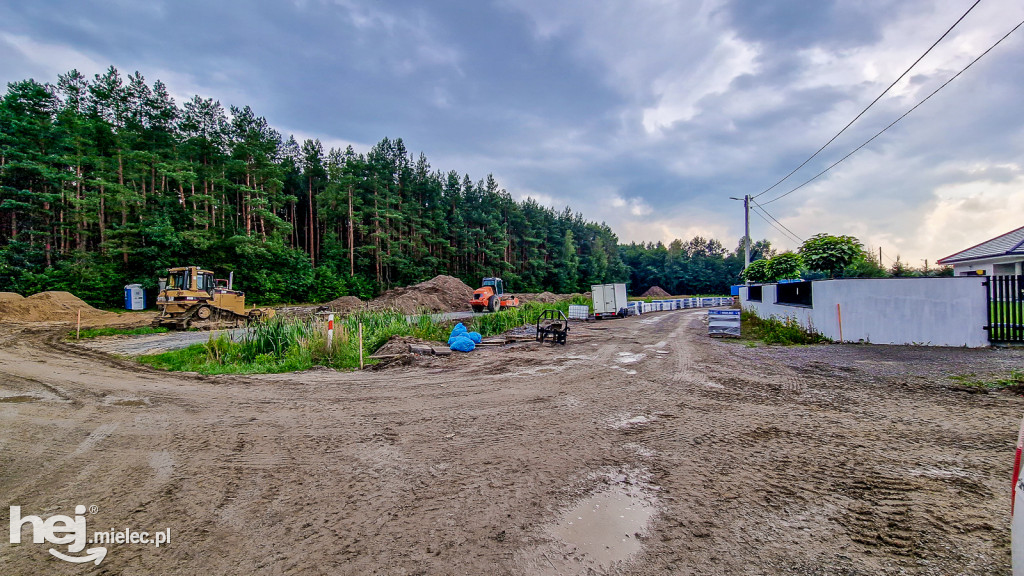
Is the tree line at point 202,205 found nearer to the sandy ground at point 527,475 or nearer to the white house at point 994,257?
the sandy ground at point 527,475

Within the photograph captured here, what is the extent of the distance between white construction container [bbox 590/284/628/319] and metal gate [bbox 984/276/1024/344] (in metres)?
16.7

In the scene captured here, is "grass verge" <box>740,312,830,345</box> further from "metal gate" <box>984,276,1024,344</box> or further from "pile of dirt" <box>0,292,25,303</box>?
"pile of dirt" <box>0,292,25,303</box>

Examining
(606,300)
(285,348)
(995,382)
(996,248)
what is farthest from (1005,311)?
(996,248)

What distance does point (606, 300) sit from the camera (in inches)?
1014

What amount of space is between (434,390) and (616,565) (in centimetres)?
499

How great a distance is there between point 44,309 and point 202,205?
16.5 m

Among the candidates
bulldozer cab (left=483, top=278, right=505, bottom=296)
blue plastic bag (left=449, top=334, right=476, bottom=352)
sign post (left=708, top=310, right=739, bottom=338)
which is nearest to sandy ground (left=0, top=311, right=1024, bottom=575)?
blue plastic bag (left=449, top=334, right=476, bottom=352)

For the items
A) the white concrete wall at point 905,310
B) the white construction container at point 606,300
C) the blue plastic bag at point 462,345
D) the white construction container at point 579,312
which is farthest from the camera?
the white construction container at point 606,300

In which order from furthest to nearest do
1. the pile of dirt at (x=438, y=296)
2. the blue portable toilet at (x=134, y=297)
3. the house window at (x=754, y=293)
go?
the pile of dirt at (x=438, y=296), the blue portable toilet at (x=134, y=297), the house window at (x=754, y=293)

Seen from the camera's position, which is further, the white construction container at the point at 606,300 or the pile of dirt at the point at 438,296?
the pile of dirt at the point at 438,296

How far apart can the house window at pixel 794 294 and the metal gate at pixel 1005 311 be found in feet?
12.8

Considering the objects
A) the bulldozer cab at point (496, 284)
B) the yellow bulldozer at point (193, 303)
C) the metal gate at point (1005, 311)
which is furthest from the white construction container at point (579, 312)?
the yellow bulldozer at point (193, 303)

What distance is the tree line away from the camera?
28953 millimetres

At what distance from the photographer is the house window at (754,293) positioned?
22094mm
